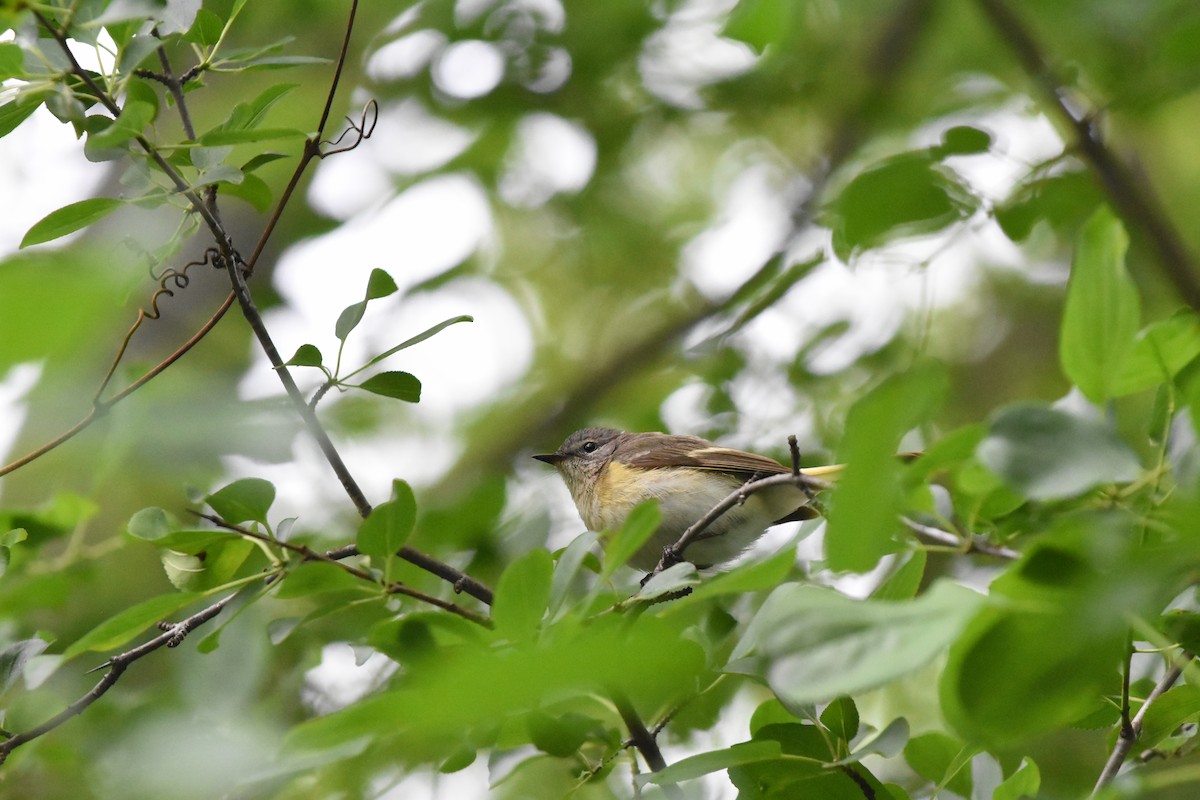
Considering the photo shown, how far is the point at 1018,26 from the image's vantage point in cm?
318

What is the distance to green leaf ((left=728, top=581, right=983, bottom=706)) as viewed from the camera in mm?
976

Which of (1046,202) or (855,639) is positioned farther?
(1046,202)

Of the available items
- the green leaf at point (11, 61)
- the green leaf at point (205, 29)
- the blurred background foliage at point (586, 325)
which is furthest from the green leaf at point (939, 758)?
the green leaf at point (11, 61)

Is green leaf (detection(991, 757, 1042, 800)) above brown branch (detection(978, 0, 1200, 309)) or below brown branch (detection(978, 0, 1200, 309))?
below

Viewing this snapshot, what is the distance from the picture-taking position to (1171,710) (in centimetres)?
204

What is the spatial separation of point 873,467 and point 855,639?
0.17 m

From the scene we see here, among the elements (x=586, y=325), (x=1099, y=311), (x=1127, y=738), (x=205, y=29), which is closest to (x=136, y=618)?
(x=205, y=29)

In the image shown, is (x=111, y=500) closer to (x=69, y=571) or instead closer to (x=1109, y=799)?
(x=69, y=571)

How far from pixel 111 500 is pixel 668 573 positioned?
415 cm

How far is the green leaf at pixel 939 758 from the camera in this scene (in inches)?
84.8

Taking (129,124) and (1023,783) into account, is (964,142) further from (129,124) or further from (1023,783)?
(129,124)

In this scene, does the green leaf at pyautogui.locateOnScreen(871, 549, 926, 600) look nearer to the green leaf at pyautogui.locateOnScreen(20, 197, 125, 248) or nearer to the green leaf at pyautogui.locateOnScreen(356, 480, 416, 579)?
the green leaf at pyautogui.locateOnScreen(356, 480, 416, 579)

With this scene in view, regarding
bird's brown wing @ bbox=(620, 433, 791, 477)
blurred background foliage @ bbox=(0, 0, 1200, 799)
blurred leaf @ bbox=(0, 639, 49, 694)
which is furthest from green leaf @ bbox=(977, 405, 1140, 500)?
bird's brown wing @ bbox=(620, 433, 791, 477)

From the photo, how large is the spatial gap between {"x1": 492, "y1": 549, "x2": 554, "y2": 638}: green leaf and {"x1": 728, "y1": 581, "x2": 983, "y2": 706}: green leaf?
15.3 inches
